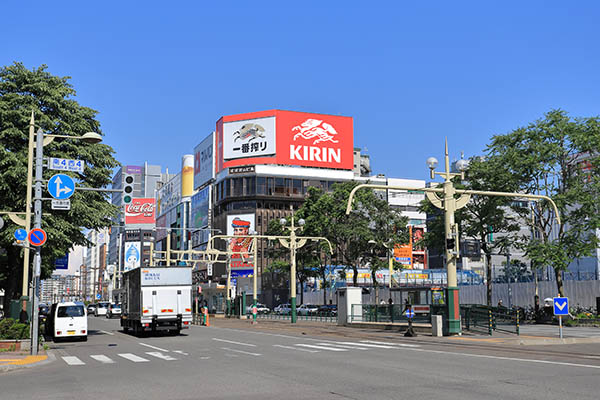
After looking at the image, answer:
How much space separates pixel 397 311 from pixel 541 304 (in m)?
19.3

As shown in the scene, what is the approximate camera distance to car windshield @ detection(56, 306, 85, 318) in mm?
31592

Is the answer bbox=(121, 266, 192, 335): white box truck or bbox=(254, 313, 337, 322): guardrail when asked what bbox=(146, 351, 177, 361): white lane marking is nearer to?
bbox=(121, 266, 192, 335): white box truck

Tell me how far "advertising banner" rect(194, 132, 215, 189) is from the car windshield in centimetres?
8844

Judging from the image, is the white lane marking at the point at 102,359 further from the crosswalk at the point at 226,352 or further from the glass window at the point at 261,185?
the glass window at the point at 261,185

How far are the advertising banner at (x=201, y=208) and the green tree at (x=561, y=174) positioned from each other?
82093 mm

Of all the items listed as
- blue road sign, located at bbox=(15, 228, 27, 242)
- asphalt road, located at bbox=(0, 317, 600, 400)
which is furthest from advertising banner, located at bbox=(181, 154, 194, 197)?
asphalt road, located at bbox=(0, 317, 600, 400)

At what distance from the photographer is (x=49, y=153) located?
34969mm

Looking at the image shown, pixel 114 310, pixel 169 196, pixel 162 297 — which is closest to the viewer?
pixel 162 297

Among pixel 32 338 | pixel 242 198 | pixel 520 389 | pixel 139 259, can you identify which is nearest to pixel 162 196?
pixel 139 259

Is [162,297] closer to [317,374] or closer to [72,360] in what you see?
[72,360]

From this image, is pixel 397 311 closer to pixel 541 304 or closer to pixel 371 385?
pixel 541 304

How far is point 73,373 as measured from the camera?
52.9ft

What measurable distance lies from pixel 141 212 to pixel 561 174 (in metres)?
156

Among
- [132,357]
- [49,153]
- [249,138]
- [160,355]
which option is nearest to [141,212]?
[249,138]
